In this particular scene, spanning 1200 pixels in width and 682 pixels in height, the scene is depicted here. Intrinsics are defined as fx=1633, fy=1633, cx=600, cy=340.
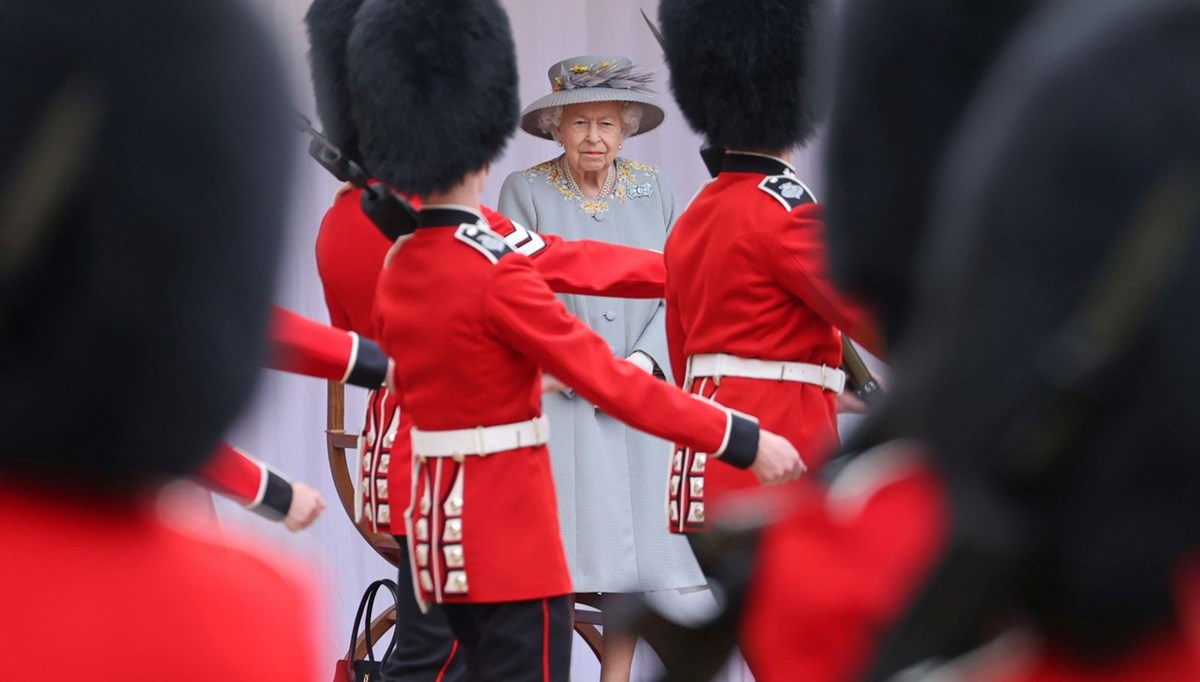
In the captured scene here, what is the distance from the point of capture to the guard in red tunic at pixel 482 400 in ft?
7.72

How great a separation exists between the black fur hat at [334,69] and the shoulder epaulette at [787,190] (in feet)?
2.78

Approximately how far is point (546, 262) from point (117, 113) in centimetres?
215

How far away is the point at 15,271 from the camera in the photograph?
0.81 metres

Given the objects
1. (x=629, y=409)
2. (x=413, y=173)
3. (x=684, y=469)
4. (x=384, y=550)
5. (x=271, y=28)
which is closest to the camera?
(x=271, y=28)

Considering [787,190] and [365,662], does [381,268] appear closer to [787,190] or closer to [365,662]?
[787,190]

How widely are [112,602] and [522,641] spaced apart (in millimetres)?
1600

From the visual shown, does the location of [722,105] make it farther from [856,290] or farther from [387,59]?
[856,290]

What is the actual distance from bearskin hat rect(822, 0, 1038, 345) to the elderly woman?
9.81ft

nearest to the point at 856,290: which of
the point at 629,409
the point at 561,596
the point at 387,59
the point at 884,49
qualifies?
the point at 884,49

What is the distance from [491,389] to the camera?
2422 mm

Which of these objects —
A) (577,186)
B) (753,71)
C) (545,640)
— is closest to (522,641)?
(545,640)

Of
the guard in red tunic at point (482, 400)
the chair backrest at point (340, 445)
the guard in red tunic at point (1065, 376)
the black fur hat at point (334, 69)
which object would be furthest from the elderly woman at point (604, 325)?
the guard in red tunic at point (1065, 376)

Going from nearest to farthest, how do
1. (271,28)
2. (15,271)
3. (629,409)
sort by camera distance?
(15,271)
(271,28)
(629,409)

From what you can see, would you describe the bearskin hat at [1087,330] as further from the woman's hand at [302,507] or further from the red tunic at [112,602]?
the woman's hand at [302,507]
